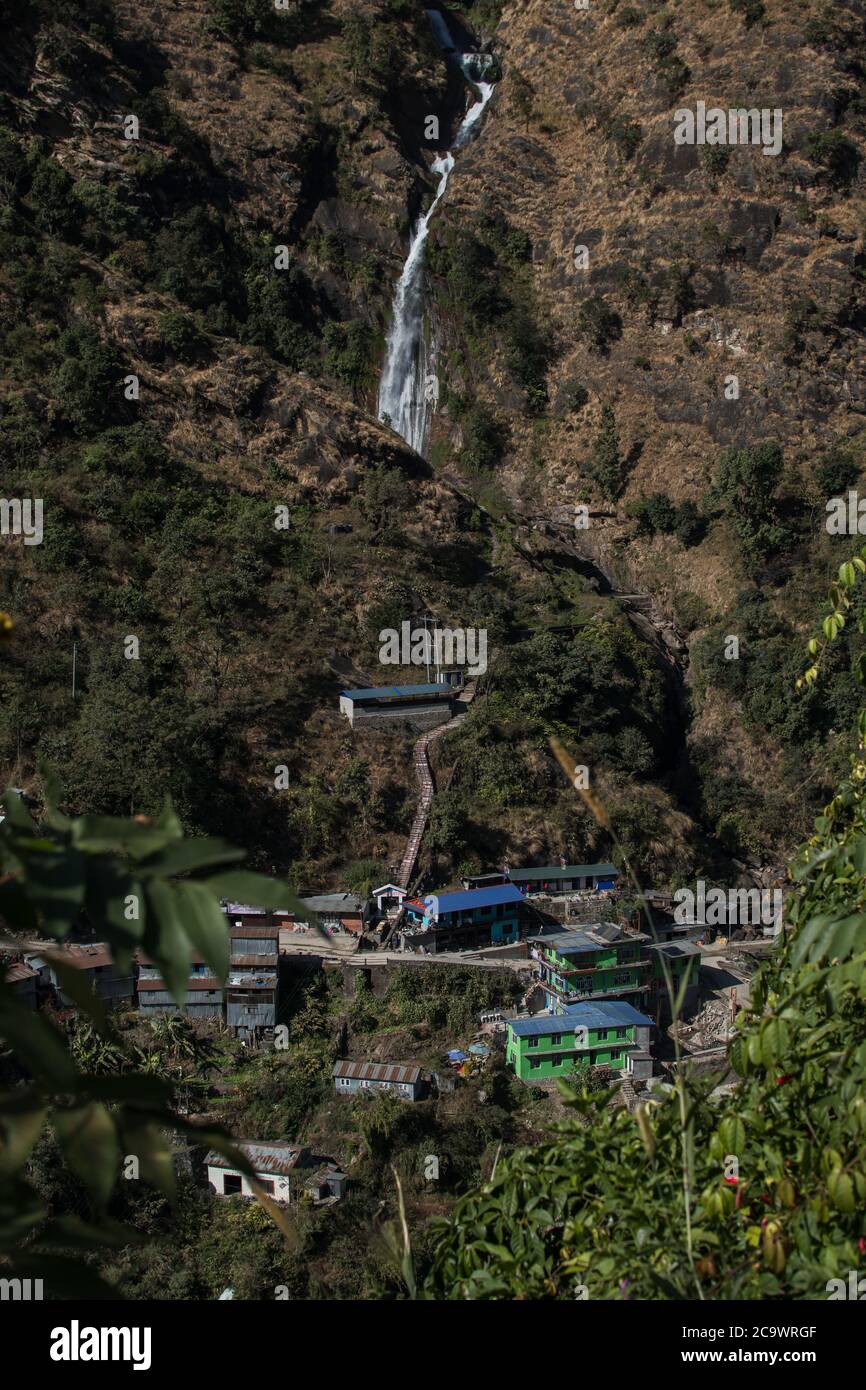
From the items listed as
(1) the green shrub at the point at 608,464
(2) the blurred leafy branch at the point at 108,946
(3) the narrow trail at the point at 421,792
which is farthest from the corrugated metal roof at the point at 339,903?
(2) the blurred leafy branch at the point at 108,946

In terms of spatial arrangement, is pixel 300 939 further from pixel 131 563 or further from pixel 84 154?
pixel 84 154

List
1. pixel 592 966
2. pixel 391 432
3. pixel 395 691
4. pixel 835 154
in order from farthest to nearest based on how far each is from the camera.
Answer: pixel 835 154, pixel 391 432, pixel 395 691, pixel 592 966

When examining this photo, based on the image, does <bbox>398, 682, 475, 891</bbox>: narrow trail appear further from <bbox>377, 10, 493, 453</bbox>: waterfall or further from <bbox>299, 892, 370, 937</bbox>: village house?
<bbox>377, 10, 493, 453</bbox>: waterfall

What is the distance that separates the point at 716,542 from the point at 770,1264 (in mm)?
29483

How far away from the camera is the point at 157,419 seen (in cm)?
2644

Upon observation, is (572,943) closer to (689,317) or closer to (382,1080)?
(382,1080)

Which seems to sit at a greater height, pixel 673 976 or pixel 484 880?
pixel 484 880

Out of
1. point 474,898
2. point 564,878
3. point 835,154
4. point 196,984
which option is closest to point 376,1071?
point 196,984

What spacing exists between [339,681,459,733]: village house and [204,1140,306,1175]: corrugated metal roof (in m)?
9.08

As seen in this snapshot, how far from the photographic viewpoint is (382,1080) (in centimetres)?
1636

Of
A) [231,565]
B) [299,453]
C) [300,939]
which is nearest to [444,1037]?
[300,939]

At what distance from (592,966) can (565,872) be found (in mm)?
2377

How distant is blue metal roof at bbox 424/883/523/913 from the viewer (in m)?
19.8

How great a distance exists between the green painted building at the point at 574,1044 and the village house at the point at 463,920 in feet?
7.40
